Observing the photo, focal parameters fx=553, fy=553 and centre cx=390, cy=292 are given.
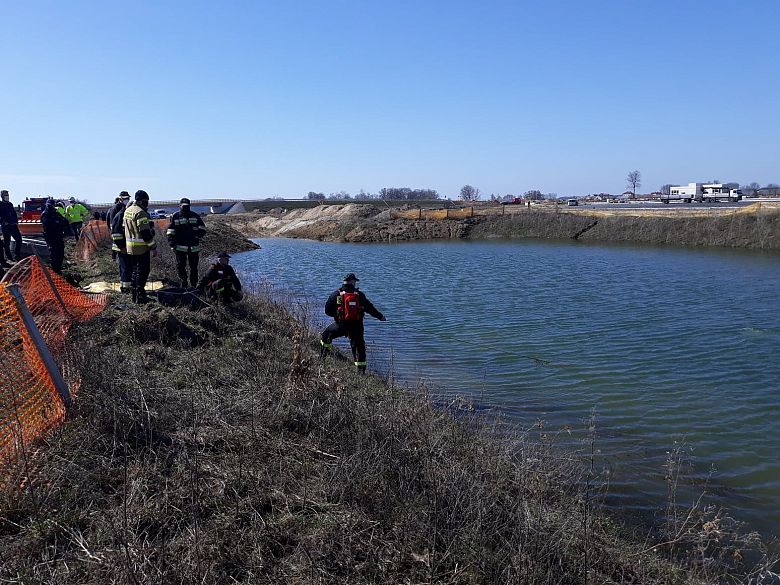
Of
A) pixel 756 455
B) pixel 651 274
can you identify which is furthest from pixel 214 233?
pixel 756 455

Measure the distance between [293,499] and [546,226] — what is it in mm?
43474

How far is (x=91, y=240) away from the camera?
60.4 feet

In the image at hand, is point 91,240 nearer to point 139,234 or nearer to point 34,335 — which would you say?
point 139,234

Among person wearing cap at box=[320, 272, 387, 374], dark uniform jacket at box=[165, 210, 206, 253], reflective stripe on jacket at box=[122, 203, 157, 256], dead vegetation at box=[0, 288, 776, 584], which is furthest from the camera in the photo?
dark uniform jacket at box=[165, 210, 206, 253]

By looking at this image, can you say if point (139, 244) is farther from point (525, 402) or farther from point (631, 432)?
point (631, 432)

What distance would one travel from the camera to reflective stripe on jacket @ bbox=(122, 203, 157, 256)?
8.81 meters

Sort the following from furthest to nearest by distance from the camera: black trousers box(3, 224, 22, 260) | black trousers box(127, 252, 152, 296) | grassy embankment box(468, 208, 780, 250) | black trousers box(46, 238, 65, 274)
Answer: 1. grassy embankment box(468, 208, 780, 250)
2. black trousers box(3, 224, 22, 260)
3. black trousers box(46, 238, 65, 274)
4. black trousers box(127, 252, 152, 296)

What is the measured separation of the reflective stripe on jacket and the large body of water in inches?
180

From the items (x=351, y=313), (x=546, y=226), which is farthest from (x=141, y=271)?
(x=546, y=226)

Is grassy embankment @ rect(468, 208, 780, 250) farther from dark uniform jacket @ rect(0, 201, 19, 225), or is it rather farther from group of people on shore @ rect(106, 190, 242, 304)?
dark uniform jacket @ rect(0, 201, 19, 225)

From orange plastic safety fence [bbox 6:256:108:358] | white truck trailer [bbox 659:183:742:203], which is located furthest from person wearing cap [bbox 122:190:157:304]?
white truck trailer [bbox 659:183:742:203]

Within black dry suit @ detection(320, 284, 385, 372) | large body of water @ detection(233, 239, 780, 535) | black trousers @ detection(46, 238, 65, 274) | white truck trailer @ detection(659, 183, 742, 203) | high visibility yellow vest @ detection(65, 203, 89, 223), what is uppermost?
white truck trailer @ detection(659, 183, 742, 203)

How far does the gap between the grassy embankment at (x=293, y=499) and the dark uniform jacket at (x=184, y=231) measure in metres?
5.28

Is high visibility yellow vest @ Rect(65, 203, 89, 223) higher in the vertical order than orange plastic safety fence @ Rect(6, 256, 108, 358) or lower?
higher
